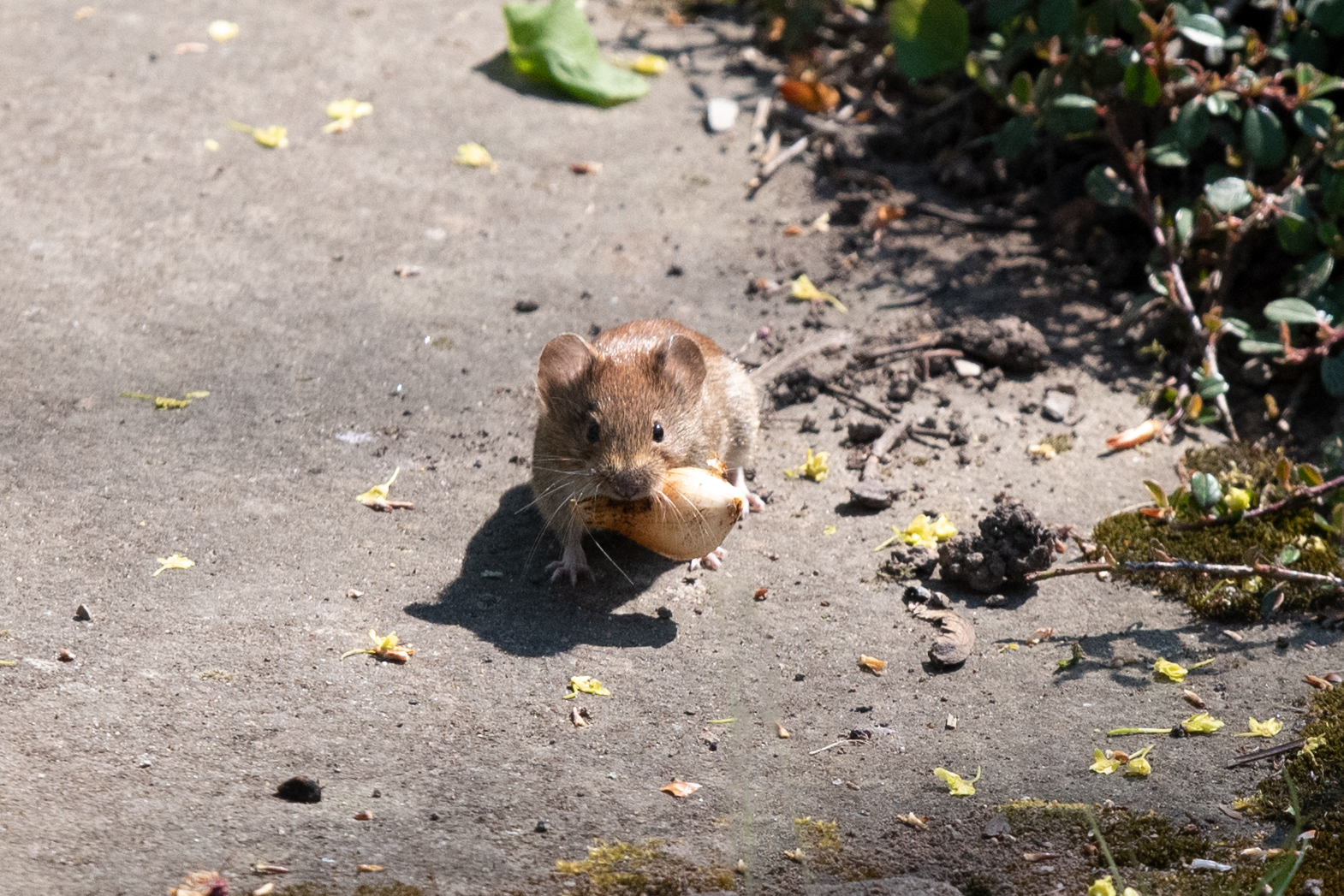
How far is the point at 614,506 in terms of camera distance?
4320mm

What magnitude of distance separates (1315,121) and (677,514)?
12.2ft

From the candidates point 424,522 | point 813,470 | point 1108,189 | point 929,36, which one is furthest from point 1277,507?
point 929,36

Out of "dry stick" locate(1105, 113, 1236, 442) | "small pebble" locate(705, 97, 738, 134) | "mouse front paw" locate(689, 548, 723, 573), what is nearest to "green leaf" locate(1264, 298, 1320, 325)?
"dry stick" locate(1105, 113, 1236, 442)

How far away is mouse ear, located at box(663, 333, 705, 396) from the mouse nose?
0.51 metres

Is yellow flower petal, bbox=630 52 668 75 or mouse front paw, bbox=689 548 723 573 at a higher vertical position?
yellow flower petal, bbox=630 52 668 75

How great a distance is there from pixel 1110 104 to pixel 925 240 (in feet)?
4.05

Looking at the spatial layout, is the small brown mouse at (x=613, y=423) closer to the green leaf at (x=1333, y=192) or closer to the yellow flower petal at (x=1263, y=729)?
the yellow flower petal at (x=1263, y=729)

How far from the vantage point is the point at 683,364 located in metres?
4.58

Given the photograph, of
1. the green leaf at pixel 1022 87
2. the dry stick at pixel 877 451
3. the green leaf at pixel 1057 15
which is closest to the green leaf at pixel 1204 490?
the dry stick at pixel 877 451

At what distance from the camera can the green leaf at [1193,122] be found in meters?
5.77

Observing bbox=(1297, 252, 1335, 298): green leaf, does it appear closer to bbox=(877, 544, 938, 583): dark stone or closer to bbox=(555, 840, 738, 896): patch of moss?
bbox=(877, 544, 938, 583): dark stone

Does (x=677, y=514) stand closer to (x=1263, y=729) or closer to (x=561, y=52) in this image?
(x=1263, y=729)

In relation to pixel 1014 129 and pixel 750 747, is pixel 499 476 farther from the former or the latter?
pixel 1014 129

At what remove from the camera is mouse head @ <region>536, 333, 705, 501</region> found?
168 inches
